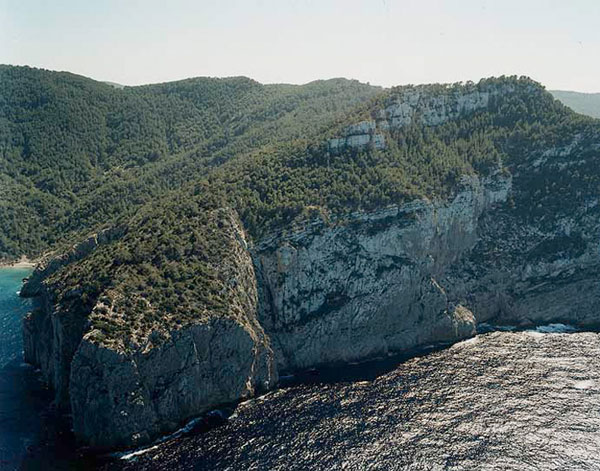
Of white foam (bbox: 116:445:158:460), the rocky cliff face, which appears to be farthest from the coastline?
white foam (bbox: 116:445:158:460)

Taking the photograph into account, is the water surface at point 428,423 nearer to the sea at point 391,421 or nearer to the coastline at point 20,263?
the sea at point 391,421

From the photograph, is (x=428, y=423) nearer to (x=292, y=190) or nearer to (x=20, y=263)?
(x=292, y=190)

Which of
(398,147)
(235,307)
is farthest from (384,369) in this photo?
(398,147)

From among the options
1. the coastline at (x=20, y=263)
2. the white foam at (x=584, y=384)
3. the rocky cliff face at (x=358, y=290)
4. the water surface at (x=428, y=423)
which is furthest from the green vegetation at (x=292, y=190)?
the white foam at (x=584, y=384)

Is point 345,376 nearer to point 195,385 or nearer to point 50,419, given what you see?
point 195,385

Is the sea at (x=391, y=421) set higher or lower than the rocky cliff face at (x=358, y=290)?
lower
